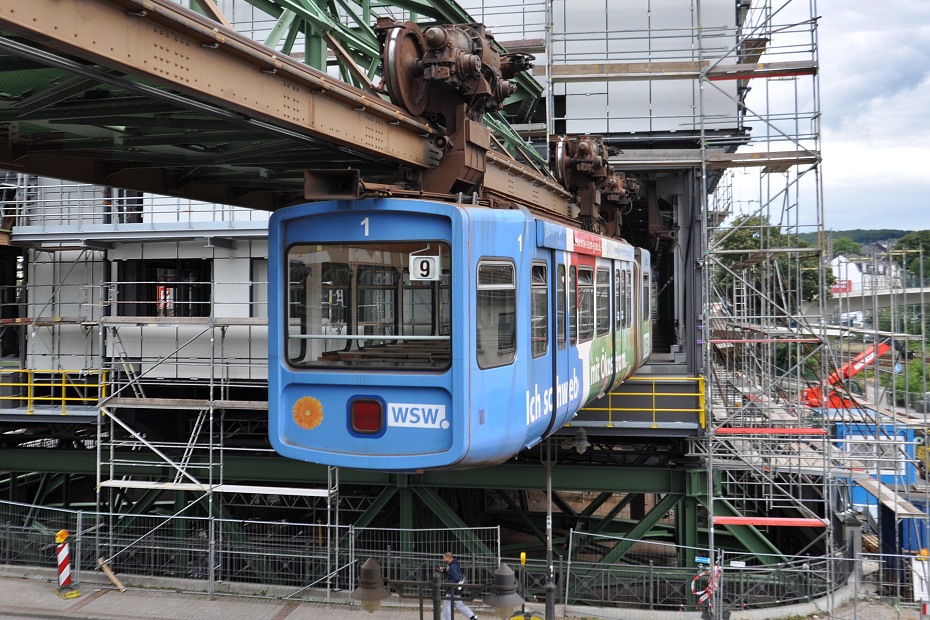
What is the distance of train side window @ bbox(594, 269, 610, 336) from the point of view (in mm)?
8852

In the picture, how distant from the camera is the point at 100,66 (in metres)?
4.28

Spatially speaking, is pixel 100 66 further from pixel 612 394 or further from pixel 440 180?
pixel 612 394

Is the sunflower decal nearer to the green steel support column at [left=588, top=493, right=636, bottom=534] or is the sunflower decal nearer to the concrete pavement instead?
the concrete pavement

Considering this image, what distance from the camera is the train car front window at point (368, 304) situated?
550 centimetres

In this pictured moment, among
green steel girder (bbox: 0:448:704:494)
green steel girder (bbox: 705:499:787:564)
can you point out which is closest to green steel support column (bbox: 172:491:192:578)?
green steel girder (bbox: 0:448:704:494)

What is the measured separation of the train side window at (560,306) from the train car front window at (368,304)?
170 centimetres

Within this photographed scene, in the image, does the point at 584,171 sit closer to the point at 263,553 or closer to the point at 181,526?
the point at 263,553

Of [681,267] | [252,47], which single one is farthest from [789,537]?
[252,47]

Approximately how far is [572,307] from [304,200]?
396 cm

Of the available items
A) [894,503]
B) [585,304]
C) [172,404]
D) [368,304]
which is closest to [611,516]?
[894,503]

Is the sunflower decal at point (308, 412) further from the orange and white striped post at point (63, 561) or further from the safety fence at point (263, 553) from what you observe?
the orange and white striped post at point (63, 561)

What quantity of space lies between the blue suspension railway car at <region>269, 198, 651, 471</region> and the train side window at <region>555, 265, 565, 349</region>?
0.85 m

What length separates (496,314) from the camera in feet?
18.7

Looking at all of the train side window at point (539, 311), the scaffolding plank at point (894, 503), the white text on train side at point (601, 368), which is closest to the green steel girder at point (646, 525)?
the scaffolding plank at point (894, 503)
